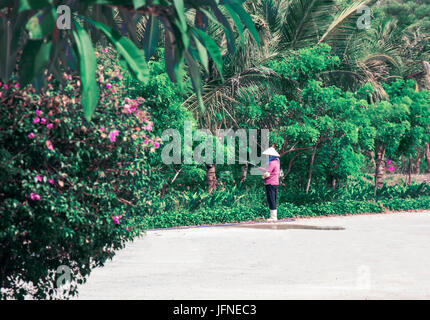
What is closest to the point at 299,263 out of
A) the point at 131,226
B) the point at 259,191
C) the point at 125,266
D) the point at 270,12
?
the point at 125,266

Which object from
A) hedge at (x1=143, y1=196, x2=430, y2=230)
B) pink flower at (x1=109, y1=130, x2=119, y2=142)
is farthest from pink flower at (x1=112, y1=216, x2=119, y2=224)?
hedge at (x1=143, y1=196, x2=430, y2=230)

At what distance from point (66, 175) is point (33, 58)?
1861mm

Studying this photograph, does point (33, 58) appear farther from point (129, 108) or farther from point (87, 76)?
point (129, 108)

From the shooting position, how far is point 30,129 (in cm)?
692

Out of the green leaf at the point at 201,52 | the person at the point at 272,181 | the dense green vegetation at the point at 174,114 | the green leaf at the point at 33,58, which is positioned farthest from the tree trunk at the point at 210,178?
the green leaf at the point at 33,58

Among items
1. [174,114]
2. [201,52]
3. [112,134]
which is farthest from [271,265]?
[174,114]

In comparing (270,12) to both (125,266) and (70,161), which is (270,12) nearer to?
(125,266)

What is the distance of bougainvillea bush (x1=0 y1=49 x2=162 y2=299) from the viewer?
22.7ft

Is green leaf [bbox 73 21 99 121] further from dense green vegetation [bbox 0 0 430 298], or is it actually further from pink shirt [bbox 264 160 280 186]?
pink shirt [bbox 264 160 280 186]

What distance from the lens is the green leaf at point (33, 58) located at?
213 inches

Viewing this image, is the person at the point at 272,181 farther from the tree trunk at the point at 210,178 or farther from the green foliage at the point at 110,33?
the green foliage at the point at 110,33

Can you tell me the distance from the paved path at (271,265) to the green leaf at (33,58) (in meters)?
3.92

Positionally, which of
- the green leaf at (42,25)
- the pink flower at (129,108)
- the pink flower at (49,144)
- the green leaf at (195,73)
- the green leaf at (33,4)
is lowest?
the pink flower at (49,144)

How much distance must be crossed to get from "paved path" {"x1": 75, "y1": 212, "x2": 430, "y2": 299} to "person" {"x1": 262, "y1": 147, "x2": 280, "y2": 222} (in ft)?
4.37
